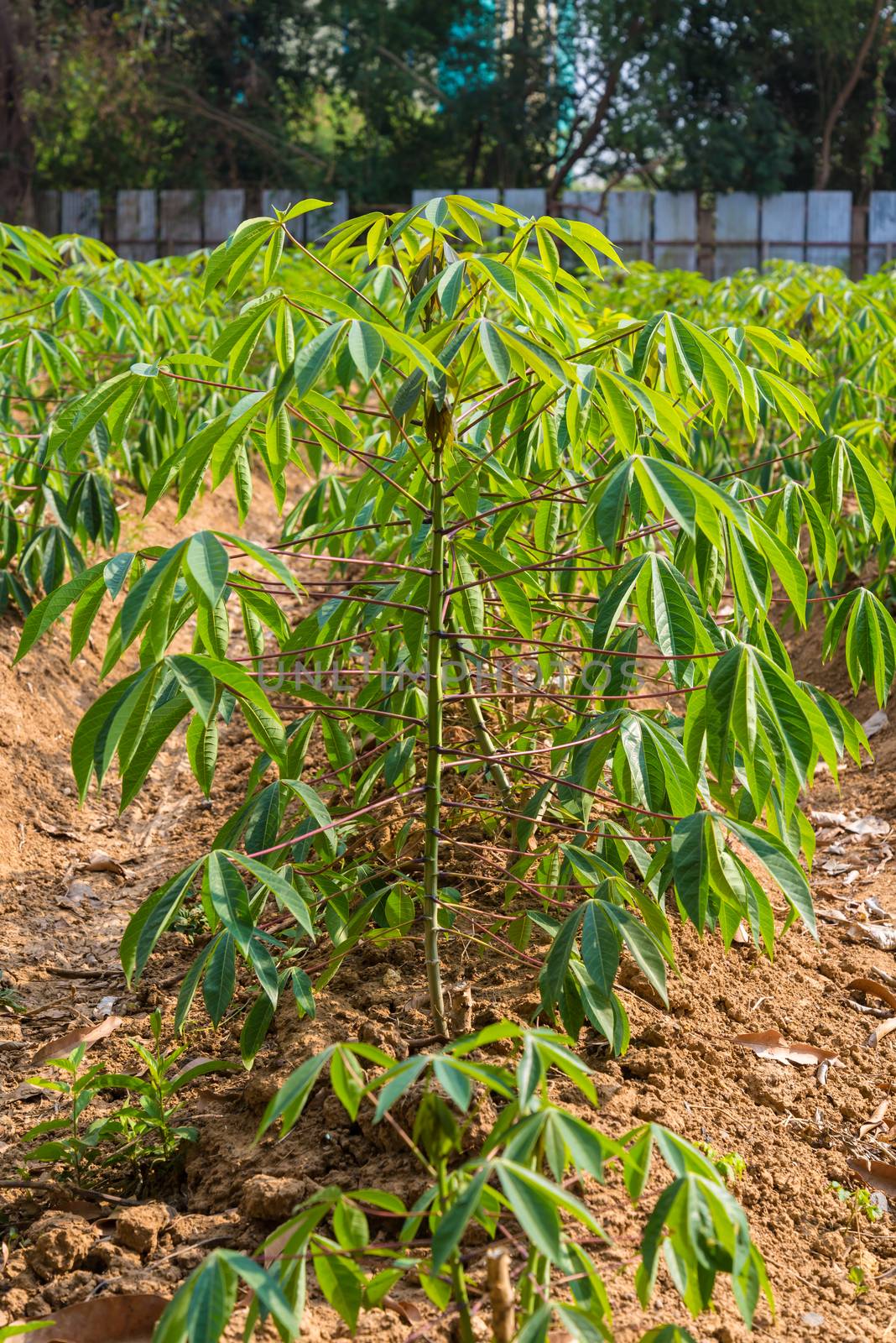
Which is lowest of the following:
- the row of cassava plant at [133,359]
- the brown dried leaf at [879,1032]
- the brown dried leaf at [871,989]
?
the brown dried leaf at [879,1032]

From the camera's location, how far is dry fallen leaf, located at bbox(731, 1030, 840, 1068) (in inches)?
73.3

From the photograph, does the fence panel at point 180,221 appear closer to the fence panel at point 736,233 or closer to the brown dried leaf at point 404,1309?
the fence panel at point 736,233

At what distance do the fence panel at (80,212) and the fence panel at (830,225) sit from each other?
22.9ft

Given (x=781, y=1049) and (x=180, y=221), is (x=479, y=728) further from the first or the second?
(x=180, y=221)

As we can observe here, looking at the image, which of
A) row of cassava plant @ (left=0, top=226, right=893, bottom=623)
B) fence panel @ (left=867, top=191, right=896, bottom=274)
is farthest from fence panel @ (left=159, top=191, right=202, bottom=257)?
row of cassava plant @ (left=0, top=226, right=893, bottom=623)

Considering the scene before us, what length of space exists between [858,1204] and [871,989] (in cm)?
61

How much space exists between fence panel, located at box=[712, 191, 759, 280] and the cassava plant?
9.90m

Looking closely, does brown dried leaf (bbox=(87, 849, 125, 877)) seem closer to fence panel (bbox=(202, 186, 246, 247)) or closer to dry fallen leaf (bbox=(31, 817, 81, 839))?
dry fallen leaf (bbox=(31, 817, 81, 839))

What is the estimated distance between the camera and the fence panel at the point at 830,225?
11227 mm

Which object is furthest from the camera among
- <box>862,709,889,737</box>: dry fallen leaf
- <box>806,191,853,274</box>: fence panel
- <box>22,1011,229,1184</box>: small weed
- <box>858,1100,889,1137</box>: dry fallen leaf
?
<box>806,191,853,274</box>: fence panel

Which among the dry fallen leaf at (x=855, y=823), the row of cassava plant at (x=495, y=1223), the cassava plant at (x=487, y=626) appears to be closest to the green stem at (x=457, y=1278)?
the row of cassava plant at (x=495, y=1223)

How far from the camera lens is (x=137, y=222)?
12023mm

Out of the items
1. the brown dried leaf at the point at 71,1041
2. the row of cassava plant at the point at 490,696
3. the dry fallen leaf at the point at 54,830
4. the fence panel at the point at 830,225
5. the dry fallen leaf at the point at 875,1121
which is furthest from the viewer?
the fence panel at the point at 830,225

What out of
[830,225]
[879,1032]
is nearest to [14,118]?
[830,225]
